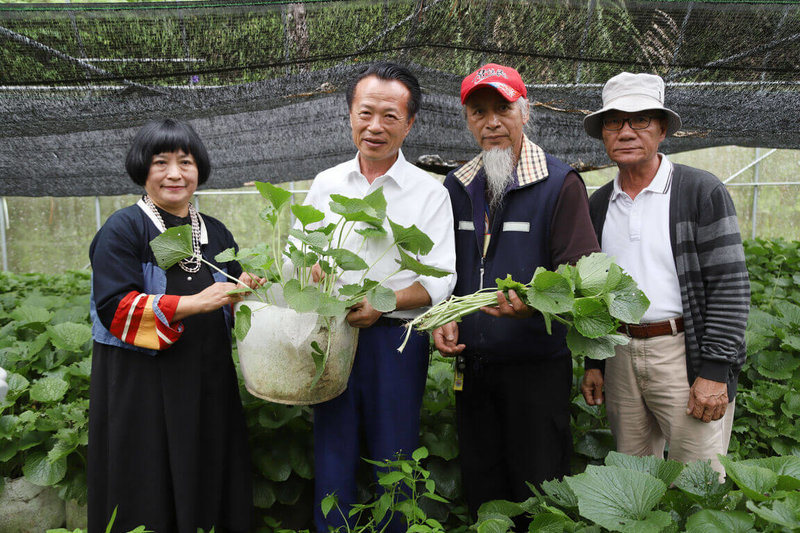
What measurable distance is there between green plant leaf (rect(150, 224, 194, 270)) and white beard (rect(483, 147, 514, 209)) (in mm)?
916

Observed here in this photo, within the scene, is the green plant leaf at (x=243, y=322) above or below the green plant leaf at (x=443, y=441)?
above

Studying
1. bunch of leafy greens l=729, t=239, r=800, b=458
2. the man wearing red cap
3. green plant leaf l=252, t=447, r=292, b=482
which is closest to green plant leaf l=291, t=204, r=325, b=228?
the man wearing red cap

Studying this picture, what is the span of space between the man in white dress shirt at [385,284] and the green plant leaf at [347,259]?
0.24 meters

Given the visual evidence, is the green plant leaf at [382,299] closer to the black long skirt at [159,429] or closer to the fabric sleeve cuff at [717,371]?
the black long skirt at [159,429]

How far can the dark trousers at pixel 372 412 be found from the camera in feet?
5.76

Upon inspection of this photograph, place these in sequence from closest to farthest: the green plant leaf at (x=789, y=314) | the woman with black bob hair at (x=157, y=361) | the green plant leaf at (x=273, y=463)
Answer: the woman with black bob hair at (x=157, y=361) < the green plant leaf at (x=273, y=463) < the green plant leaf at (x=789, y=314)

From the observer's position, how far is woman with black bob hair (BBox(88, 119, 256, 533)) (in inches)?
62.7

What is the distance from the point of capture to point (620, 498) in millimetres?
1107

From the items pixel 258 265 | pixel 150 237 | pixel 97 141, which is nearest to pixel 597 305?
pixel 258 265

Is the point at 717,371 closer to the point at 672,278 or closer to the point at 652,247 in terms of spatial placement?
the point at 672,278

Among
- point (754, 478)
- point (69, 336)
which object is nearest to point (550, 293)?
point (754, 478)

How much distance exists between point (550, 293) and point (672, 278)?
0.74 metres

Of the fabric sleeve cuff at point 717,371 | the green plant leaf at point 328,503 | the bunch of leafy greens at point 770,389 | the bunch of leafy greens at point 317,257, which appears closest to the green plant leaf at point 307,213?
the bunch of leafy greens at point 317,257

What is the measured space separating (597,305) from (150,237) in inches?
49.8
